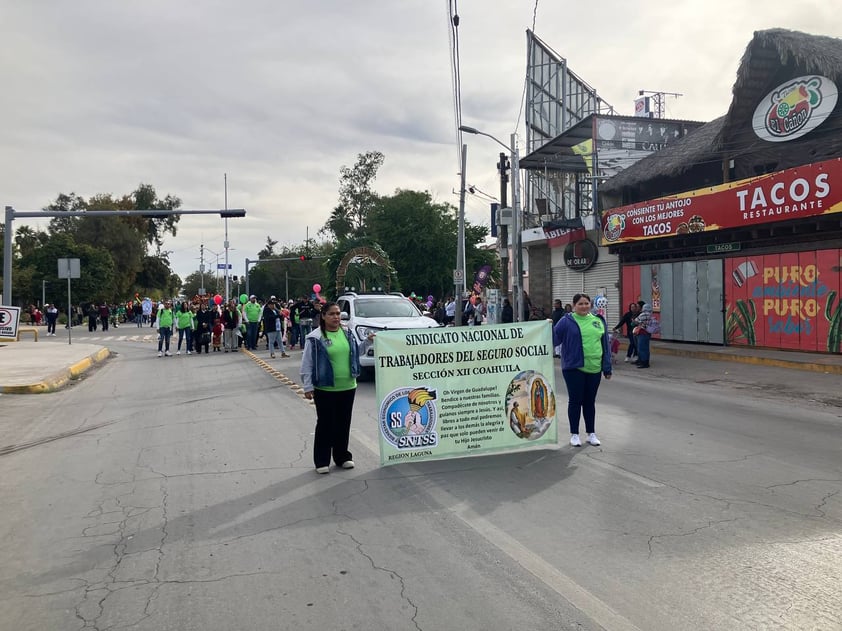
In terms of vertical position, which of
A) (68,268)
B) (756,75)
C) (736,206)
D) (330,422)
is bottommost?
(330,422)

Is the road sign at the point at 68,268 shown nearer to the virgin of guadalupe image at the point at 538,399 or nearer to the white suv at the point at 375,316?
Answer: the white suv at the point at 375,316

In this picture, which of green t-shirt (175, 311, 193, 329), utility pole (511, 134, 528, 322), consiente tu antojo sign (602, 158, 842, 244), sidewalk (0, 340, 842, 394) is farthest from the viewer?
utility pole (511, 134, 528, 322)

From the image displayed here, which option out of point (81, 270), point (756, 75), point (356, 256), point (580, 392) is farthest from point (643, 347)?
point (81, 270)

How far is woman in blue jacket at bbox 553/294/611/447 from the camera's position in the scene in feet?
25.1

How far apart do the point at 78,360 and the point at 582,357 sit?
15806 millimetres

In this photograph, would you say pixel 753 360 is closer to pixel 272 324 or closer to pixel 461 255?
pixel 272 324

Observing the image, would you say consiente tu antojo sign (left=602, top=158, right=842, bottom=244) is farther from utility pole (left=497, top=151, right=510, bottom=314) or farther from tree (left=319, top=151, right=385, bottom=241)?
tree (left=319, top=151, right=385, bottom=241)

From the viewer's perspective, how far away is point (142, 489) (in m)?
6.42

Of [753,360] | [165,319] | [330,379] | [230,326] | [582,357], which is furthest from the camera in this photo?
[230,326]

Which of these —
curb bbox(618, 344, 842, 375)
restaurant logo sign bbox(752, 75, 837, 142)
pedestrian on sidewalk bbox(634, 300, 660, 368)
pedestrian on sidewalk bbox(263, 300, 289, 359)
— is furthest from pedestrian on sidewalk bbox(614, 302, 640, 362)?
pedestrian on sidewalk bbox(263, 300, 289, 359)

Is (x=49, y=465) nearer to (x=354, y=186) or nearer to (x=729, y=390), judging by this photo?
(x=729, y=390)

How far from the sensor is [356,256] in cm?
3095

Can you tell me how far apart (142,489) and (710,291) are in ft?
62.8

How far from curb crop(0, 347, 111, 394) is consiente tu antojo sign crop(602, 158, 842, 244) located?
17.5 metres
